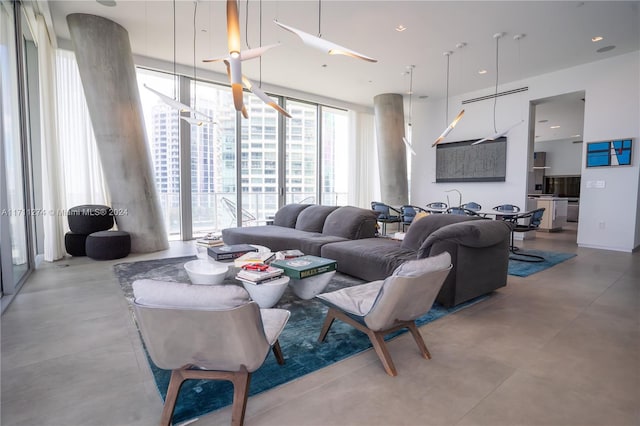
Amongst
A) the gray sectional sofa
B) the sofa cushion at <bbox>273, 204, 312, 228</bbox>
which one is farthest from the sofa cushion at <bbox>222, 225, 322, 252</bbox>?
the sofa cushion at <bbox>273, 204, 312, 228</bbox>

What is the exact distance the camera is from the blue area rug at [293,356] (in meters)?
1.66

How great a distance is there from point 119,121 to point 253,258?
3627 millimetres

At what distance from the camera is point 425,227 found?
11.5 feet

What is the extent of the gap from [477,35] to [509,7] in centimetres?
80

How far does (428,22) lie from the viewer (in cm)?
476

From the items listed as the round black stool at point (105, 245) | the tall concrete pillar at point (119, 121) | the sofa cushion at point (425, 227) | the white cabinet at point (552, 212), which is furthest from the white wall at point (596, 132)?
the round black stool at point (105, 245)

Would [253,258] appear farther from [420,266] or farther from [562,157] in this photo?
[562,157]

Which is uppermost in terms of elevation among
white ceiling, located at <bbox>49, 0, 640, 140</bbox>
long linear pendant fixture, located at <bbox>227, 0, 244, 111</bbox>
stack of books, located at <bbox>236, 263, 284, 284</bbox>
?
white ceiling, located at <bbox>49, 0, 640, 140</bbox>

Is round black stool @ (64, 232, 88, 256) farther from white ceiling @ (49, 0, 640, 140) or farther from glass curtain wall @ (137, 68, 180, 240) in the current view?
Answer: white ceiling @ (49, 0, 640, 140)

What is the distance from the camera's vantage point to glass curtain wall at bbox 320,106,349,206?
9.23m

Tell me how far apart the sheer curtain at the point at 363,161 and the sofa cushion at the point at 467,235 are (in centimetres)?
658

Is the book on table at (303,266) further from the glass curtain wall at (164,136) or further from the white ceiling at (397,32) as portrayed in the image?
the glass curtain wall at (164,136)

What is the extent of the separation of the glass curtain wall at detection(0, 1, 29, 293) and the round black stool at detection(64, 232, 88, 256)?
0.94 meters

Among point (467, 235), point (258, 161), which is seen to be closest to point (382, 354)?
point (467, 235)
